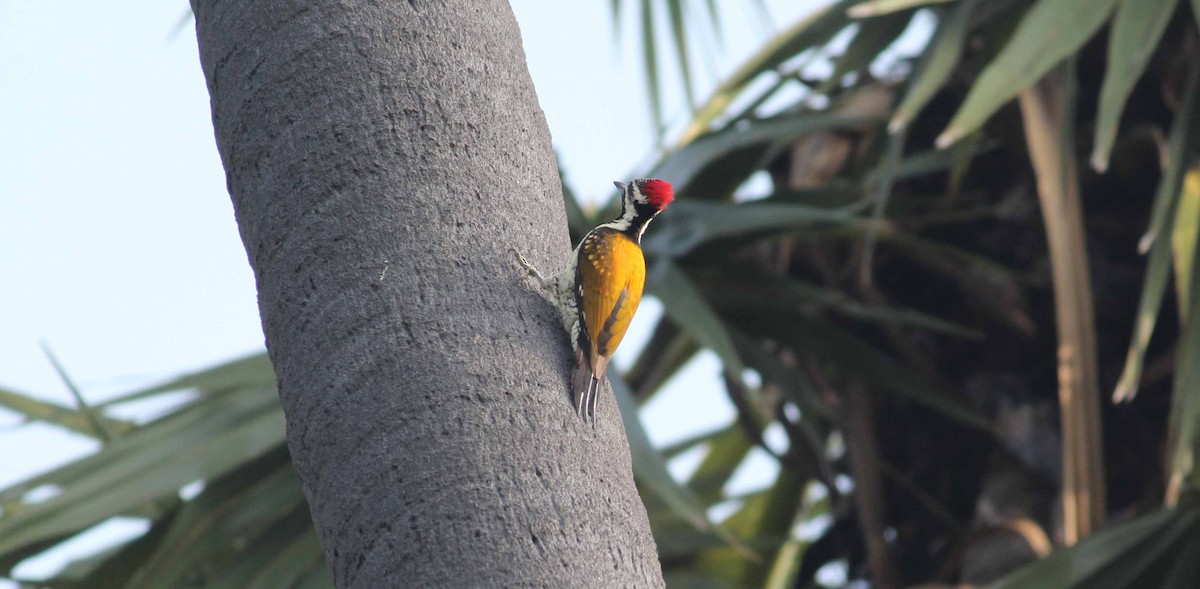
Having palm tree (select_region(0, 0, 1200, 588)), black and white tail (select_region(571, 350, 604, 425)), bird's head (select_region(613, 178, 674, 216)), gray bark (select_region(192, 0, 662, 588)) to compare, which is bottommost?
palm tree (select_region(0, 0, 1200, 588))

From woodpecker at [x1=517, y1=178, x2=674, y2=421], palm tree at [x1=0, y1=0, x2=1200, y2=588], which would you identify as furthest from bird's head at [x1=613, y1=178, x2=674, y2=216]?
palm tree at [x1=0, y1=0, x2=1200, y2=588]

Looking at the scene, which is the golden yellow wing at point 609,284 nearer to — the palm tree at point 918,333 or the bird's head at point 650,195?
the bird's head at point 650,195

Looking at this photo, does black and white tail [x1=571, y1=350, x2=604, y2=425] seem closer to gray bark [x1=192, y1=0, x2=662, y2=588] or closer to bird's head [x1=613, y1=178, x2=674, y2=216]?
gray bark [x1=192, y1=0, x2=662, y2=588]

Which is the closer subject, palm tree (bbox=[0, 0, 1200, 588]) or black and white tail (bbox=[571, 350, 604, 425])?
black and white tail (bbox=[571, 350, 604, 425])

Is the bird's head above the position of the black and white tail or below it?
below

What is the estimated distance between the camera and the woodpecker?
5.47 ft

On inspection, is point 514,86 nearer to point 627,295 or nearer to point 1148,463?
point 627,295

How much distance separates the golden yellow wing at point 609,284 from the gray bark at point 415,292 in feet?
0.70

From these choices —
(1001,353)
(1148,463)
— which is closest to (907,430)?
(1001,353)

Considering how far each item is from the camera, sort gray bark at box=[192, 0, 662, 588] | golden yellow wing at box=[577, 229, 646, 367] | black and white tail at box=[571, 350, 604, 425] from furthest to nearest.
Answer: golden yellow wing at box=[577, 229, 646, 367] → black and white tail at box=[571, 350, 604, 425] → gray bark at box=[192, 0, 662, 588]

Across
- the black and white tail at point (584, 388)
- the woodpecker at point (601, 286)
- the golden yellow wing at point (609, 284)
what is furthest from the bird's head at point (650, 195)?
the black and white tail at point (584, 388)

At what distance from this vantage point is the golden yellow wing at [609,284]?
2025mm

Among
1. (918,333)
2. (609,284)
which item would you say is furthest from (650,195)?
(918,333)

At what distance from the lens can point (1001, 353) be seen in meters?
4.37
